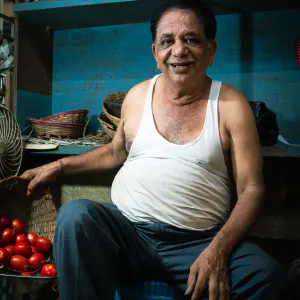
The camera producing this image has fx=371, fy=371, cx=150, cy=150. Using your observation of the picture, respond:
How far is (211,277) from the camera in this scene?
3.81ft

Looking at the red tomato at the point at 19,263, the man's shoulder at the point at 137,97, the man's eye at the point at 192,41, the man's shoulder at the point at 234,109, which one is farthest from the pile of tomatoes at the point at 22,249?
the man's eye at the point at 192,41

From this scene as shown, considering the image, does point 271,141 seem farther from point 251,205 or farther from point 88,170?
point 88,170

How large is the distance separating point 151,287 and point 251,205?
0.47 meters

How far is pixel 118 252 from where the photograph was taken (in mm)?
1292

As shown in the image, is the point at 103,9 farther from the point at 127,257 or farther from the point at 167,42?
the point at 127,257

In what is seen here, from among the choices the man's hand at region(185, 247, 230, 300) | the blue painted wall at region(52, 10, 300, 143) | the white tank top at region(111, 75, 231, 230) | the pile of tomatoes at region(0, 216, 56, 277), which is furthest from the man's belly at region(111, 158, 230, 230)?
the blue painted wall at region(52, 10, 300, 143)

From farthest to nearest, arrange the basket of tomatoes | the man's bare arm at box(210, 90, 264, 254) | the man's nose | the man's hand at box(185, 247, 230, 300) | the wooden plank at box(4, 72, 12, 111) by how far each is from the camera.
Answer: the wooden plank at box(4, 72, 12, 111) < the basket of tomatoes < the man's nose < the man's bare arm at box(210, 90, 264, 254) < the man's hand at box(185, 247, 230, 300)

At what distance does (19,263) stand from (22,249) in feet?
0.31

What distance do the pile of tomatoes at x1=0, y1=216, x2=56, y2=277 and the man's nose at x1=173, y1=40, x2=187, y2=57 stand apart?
1.16 metres

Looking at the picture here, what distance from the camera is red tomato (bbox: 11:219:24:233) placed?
81.0 inches

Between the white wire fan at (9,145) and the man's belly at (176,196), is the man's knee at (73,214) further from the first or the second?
the white wire fan at (9,145)

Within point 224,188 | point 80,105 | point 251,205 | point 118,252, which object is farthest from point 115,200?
point 80,105

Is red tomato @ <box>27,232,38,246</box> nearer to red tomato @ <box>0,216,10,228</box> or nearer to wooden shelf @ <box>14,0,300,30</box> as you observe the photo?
red tomato @ <box>0,216,10,228</box>

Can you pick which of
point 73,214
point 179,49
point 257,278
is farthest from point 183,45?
point 257,278
